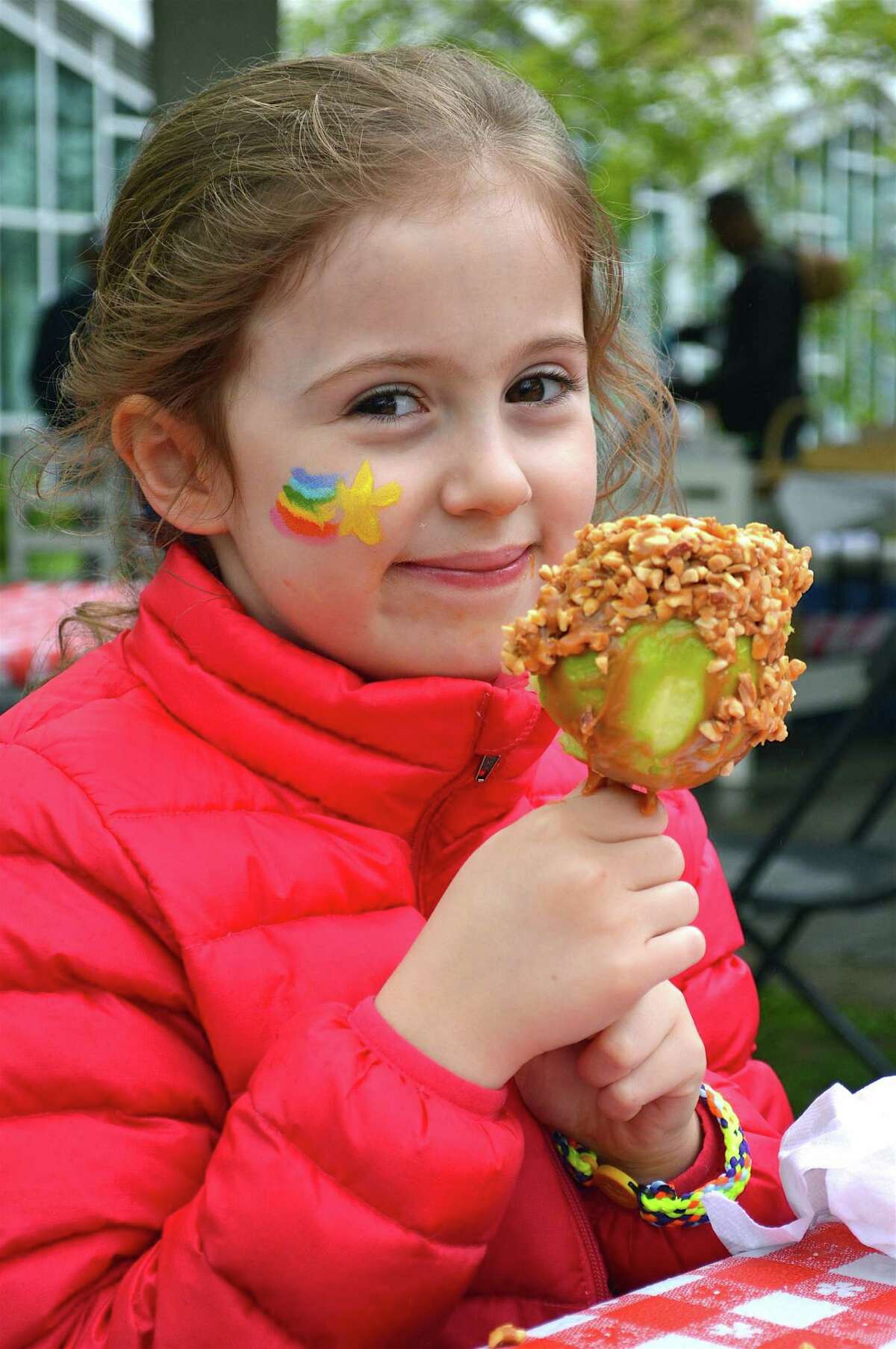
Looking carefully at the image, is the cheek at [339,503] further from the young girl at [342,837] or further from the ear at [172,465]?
the ear at [172,465]

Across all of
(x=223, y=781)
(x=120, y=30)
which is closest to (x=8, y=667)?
(x=223, y=781)

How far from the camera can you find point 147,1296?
1.20 meters

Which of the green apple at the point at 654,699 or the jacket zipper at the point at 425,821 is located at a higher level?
the green apple at the point at 654,699

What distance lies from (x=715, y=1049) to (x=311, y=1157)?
629 millimetres

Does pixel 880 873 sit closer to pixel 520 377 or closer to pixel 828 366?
pixel 520 377

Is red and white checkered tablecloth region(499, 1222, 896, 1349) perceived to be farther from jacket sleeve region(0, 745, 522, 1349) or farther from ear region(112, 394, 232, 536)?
ear region(112, 394, 232, 536)

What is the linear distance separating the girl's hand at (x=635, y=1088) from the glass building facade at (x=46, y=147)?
45.8 feet

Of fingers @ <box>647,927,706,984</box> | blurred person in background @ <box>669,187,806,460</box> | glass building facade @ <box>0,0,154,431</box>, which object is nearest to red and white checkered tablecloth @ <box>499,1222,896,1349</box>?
fingers @ <box>647,927,706,984</box>

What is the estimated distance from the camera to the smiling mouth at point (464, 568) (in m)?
1.43

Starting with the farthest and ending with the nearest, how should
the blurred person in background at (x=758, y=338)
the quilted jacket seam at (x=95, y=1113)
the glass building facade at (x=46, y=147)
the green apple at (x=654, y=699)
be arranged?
the glass building facade at (x=46, y=147), the blurred person in background at (x=758, y=338), the quilted jacket seam at (x=95, y=1113), the green apple at (x=654, y=699)

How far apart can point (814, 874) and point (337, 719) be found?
2.47m

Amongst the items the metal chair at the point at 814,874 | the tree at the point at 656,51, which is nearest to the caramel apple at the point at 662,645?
the metal chair at the point at 814,874

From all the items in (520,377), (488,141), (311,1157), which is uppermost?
(488,141)

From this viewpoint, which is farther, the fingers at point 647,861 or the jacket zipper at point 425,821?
the jacket zipper at point 425,821
